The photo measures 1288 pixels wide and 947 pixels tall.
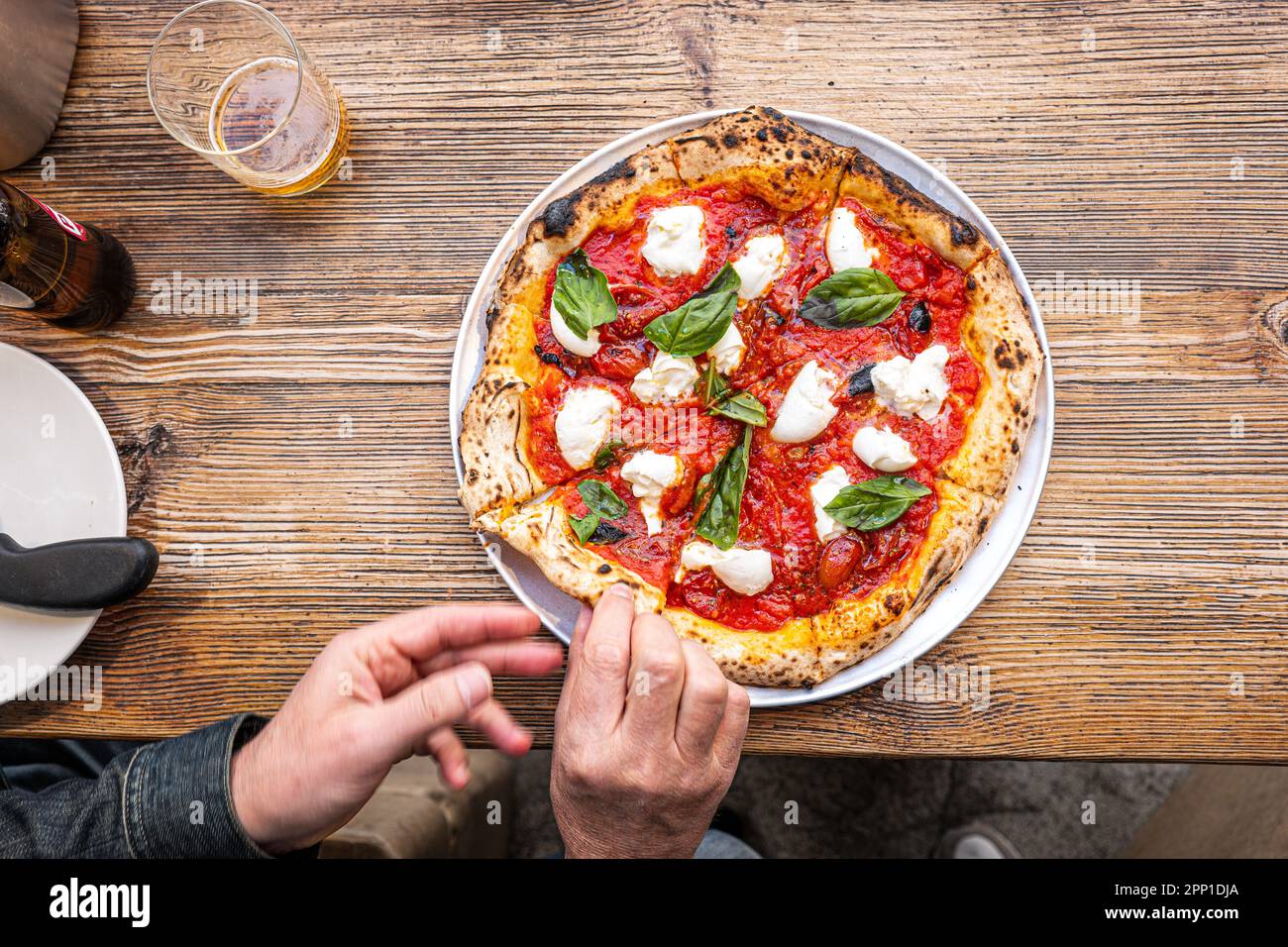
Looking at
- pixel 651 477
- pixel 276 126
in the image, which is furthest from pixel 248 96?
pixel 651 477

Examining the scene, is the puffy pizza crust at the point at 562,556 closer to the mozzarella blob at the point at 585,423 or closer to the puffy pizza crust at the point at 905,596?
→ the mozzarella blob at the point at 585,423

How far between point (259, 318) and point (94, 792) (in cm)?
123

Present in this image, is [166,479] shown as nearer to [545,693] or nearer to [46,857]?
[46,857]

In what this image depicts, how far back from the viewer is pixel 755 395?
2059mm

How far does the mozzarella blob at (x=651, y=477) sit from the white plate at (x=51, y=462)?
129 centimetres

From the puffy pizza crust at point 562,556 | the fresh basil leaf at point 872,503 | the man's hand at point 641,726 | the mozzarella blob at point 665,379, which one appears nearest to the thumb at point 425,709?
the man's hand at point 641,726

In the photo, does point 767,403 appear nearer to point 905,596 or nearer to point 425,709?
point 905,596

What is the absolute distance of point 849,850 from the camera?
3.12m

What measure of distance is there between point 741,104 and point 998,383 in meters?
1.00

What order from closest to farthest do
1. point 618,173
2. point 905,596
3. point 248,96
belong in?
point 905,596
point 618,173
point 248,96

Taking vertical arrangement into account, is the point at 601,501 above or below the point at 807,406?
below

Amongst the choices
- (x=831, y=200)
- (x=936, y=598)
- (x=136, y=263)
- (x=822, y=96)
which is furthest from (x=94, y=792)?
(x=822, y=96)

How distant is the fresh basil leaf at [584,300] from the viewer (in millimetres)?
1947

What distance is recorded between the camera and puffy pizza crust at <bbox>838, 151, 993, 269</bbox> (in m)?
1.96
